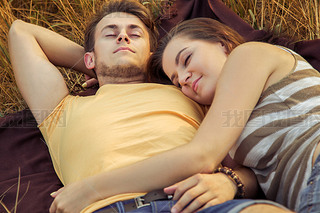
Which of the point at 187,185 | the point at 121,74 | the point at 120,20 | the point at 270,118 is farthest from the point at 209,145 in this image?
the point at 120,20

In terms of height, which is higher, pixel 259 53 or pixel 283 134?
pixel 259 53

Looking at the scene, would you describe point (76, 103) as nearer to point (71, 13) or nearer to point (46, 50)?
point (46, 50)

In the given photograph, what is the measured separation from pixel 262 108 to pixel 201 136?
28 centimetres

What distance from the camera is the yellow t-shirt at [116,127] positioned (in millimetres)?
1672

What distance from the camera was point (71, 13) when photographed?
3084 mm

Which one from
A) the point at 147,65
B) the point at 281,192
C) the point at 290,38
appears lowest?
the point at 281,192

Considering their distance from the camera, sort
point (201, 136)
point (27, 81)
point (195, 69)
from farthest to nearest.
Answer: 1. point (27, 81)
2. point (195, 69)
3. point (201, 136)

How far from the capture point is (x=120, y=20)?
2285 mm

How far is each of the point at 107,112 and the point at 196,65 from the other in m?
0.45

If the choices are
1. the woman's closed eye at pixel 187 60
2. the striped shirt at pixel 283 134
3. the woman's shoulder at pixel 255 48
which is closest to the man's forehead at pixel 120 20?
the woman's closed eye at pixel 187 60

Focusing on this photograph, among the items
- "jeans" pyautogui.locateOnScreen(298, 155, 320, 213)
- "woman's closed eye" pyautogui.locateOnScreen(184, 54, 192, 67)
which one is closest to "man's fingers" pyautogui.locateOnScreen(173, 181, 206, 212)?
"jeans" pyautogui.locateOnScreen(298, 155, 320, 213)

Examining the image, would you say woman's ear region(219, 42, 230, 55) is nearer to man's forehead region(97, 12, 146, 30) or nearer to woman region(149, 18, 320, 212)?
woman region(149, 18, 320, 212)

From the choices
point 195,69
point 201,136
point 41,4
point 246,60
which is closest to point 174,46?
point 195,69

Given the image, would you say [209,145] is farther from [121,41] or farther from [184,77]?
[121,41]
